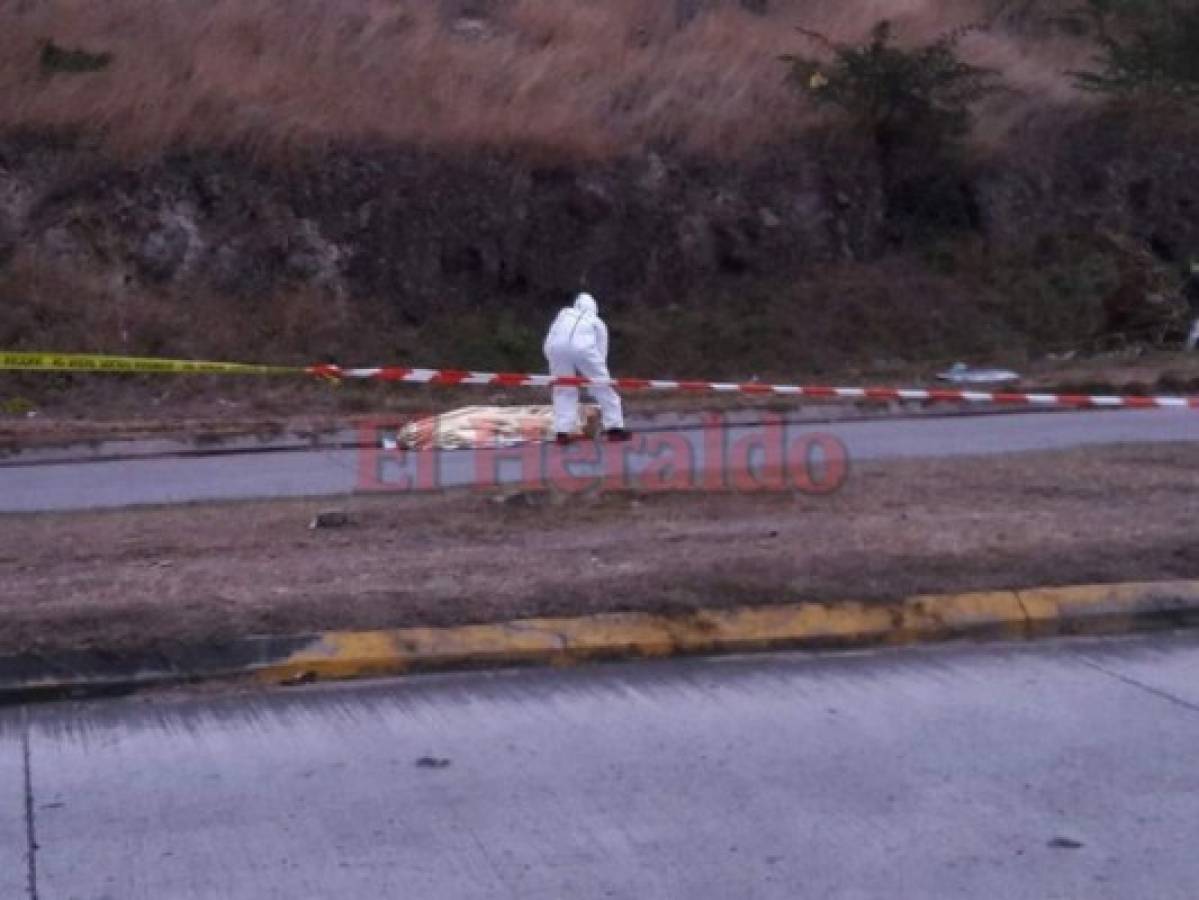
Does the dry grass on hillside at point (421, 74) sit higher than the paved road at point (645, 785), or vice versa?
the dry grass on hillside at point (421, 74)

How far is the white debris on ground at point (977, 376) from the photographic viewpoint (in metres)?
25.4

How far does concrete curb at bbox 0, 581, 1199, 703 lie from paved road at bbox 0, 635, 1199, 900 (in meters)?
0.11

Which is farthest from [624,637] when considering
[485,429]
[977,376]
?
[977,376]

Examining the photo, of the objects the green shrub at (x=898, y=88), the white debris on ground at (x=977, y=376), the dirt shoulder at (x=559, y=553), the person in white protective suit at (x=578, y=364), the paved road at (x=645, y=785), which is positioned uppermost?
the green shrub at (x=898, y=88)

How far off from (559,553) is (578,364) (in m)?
7.94

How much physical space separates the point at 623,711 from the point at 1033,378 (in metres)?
19.0

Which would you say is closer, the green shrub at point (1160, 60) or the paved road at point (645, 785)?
the paved road at point (645, 785)

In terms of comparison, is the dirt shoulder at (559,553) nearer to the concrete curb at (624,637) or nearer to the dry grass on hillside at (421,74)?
the concrete curb at (624,637)

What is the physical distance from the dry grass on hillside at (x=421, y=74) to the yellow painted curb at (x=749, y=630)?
19.7m

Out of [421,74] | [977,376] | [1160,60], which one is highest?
[1160,60]

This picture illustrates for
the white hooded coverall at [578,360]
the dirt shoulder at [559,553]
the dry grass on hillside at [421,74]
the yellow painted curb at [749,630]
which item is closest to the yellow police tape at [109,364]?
the white hooded coverall at [578,360]

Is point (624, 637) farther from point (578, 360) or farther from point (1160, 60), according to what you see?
point (1160, 60)

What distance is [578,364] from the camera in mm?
17562

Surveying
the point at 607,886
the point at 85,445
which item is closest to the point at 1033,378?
the point at 85,445
